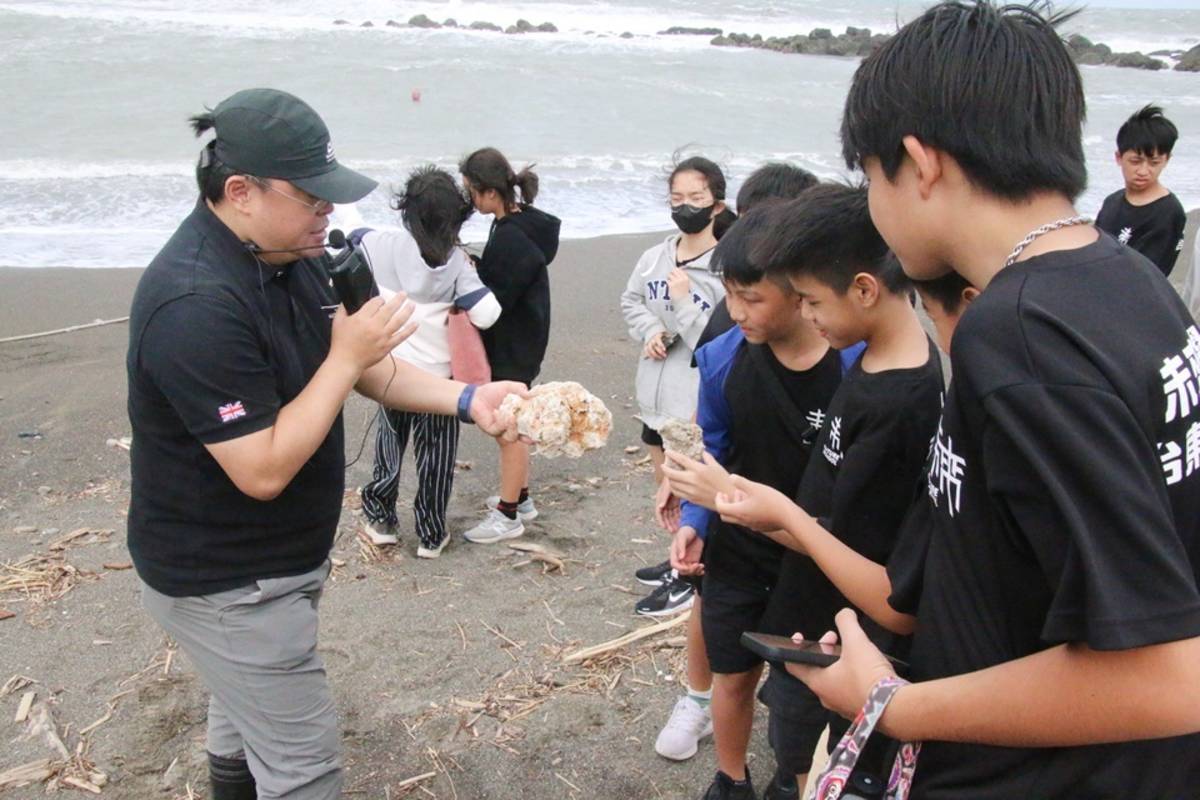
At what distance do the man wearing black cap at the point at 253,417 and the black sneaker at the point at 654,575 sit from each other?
2.53 meters

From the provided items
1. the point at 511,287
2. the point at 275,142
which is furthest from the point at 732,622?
the point at 511,287

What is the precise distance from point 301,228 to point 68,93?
925 inches

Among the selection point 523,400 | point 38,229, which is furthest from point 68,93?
point 523,400

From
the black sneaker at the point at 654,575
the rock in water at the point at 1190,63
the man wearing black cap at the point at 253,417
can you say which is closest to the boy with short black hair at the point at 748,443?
the man wearing black cap at the point at 253,417

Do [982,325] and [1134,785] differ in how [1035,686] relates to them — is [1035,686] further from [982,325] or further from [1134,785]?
[982,325]

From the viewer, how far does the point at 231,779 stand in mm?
3391

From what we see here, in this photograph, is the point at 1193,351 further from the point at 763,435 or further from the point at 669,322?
the point at 669,322

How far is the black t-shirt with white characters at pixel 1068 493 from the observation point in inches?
51.3

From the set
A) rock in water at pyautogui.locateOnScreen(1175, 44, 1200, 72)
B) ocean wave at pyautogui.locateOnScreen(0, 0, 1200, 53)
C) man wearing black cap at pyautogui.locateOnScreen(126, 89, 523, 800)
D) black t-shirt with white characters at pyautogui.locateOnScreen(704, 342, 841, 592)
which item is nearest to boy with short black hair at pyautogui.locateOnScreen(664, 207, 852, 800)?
black t-shirt with white characters at pyautogui.locateOnScreen(704, 342, 841, 592)

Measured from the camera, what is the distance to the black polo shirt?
265 centimetres

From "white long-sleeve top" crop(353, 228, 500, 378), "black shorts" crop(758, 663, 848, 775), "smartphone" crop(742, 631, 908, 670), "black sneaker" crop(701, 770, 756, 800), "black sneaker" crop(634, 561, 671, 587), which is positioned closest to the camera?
"smartphone" crop(742, 631, 908, 670)

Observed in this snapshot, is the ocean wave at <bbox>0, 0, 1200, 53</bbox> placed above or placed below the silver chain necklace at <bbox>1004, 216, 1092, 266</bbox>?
below

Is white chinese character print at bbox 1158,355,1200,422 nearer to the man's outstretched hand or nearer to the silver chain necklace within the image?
the silver chain necklace

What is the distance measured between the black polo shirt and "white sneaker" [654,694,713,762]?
1635 millimetres
